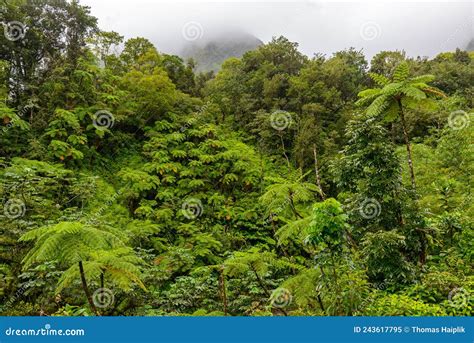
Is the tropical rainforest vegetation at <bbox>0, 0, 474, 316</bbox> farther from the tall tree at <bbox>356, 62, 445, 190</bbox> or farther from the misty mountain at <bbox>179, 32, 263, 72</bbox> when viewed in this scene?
the misty mountain at <bbox>179, 32, 263, 72</bbox>

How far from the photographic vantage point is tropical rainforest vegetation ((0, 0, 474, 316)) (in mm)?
6016

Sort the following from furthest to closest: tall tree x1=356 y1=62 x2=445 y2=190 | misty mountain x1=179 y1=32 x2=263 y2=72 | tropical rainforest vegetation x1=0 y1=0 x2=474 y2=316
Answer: misty mountain x1=179 y1=32 x2=263 y2=72 → tall tree x1=356 y1=62 x2=445 y2=190 → tropical rainforest vegetation x1=0 y1=0 x2=474 y2=316

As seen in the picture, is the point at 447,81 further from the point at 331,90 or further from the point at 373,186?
the point at 373,186

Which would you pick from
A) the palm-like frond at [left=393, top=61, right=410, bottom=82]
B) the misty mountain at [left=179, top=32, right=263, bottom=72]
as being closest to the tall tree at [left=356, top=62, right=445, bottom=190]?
the palm-like frond at [left=393, top=61, right=410, bottom=82]

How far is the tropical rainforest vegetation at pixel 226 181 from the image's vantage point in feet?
19.7

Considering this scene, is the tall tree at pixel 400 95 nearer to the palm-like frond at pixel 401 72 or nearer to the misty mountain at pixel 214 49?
the palm-like frond at pixel 401 72

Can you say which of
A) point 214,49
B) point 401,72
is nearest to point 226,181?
point 401,72

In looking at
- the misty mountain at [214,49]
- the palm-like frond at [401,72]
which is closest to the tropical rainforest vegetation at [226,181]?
the palm-like frond at [401,72]

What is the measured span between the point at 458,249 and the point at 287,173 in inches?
422

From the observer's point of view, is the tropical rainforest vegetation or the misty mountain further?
the misty mountain

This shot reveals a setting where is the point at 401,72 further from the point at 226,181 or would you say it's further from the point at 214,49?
the point at 214,49

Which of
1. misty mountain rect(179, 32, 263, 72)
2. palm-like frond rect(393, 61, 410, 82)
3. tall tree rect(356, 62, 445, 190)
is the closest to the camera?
tall tree rect(356, 62, 445, 190)

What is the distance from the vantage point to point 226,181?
16.0m

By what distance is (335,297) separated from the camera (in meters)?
5.23
